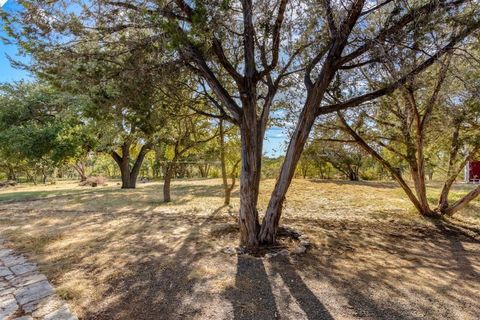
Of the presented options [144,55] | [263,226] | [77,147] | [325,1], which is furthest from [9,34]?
[77,147]

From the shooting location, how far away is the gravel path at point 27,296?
2332 mm

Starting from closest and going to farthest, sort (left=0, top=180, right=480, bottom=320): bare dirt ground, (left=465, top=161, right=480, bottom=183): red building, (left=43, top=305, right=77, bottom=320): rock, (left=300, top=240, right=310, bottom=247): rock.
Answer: (left=43, top=305, right=77, bottom=320): rock, (left=0, top=180, right=480, bottom=320): bare dirt ground, (left=300, top=240, right=310, bottom=247): rock, (left=465, top=161, right=480, bottom=183): red building

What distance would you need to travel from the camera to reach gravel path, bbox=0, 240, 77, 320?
233cm

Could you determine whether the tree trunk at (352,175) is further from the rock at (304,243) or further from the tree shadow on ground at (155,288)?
the tree shadow on ground at (155,288)

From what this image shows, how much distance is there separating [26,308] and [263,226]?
8.79 ft

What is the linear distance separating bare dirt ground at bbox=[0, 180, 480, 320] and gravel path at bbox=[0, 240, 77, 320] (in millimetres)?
100

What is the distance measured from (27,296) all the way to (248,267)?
A: 7.13ft

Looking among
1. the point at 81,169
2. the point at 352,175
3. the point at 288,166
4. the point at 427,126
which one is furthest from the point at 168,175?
the point at 81,169

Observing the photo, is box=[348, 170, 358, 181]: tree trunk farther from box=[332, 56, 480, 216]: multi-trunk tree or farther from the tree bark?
the tree bark

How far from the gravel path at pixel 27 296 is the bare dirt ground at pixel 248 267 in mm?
100

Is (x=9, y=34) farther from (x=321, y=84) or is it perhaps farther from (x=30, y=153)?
(x=30, y=153)

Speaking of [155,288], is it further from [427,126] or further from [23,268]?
→ [427,126]

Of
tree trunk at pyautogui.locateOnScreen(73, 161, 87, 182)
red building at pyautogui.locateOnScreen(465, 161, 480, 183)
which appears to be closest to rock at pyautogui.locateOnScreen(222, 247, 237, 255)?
red building at pyautogui.locateOnScreen(465, 161, 480, 183)

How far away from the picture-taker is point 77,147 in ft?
32.1
